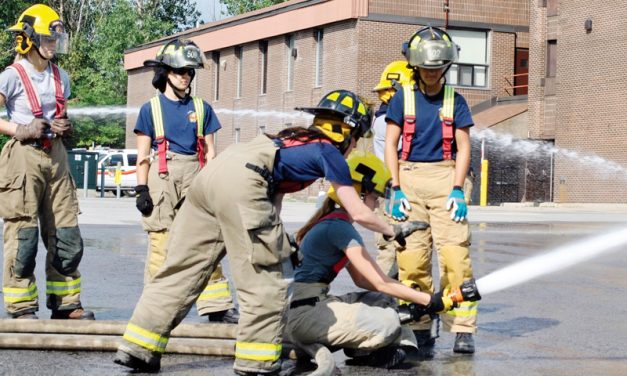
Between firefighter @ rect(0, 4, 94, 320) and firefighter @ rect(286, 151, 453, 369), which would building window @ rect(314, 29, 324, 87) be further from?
firefighter @ rect(286, 151, 453, 369)

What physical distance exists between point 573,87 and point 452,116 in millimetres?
31417

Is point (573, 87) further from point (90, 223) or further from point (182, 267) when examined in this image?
point (182, 267)

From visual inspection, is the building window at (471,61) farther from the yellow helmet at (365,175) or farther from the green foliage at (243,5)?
the yellow helmet at (365,175)

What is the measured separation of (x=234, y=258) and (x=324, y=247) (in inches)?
29.2

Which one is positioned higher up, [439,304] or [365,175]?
[365,175]

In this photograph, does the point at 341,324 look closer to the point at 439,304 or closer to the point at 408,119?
the point at 439,304

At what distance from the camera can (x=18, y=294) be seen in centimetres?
748

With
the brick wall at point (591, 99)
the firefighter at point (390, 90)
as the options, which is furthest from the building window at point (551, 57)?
the firefighter at point (390, 90)

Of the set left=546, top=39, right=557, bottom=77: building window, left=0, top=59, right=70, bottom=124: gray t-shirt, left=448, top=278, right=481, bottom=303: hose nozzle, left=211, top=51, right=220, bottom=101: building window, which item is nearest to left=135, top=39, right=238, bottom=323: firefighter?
left=0, top=59, right=70, bottom=124: gray t-shirt

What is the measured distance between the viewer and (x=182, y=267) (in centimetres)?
614

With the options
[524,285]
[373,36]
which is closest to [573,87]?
[373,36]

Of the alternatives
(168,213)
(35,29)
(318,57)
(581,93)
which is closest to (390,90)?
(168,213)

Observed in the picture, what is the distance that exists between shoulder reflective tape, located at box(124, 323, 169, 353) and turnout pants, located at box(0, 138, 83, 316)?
1.67 m

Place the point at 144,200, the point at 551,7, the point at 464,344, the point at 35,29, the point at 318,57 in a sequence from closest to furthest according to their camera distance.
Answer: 1. the point at 464,344
2. the point at 35,29
3. the point at 144,200
4. the point at 551,7
5. the point at 318,57
